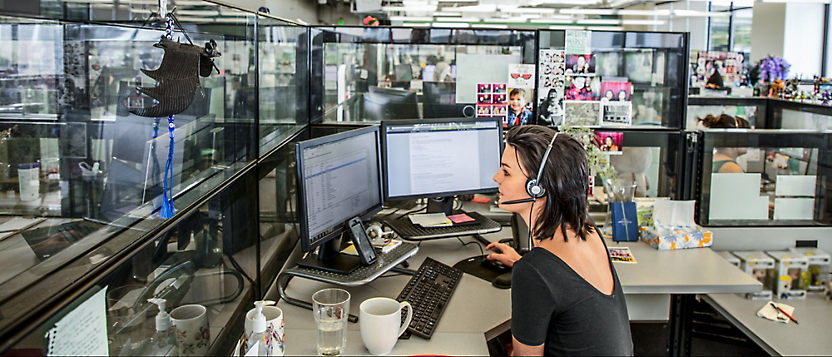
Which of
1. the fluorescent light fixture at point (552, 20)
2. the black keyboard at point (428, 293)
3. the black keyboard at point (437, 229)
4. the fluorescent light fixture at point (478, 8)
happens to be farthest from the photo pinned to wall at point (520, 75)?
the fluorescent light fixture at point (552, 20)

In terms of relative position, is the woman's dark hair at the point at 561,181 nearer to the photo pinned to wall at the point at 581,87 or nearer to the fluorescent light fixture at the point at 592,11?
the photo pinned to wall at the point at 581,87

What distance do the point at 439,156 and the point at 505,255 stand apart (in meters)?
0.50

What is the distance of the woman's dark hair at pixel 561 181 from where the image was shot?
1.54 meters

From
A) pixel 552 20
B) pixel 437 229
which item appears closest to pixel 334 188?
pixel 437 229

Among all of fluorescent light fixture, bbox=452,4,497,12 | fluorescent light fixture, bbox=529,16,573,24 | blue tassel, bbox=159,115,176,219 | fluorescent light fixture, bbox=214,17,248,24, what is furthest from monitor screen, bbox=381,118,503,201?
fluorescent light fixture, bbox=529,16,573,24

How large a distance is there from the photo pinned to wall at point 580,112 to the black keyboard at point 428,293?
104cm

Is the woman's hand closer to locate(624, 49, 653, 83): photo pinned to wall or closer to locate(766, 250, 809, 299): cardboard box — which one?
locate(624, 49, 653, 83): photo pinned to wall

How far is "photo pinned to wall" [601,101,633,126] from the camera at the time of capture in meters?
2.73

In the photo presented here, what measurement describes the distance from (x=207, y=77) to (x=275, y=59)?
27.9 inches

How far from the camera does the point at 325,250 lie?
1.88 m

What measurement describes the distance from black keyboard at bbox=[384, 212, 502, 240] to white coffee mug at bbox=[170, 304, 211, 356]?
1.05 meters

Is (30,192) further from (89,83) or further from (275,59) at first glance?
(275,59)

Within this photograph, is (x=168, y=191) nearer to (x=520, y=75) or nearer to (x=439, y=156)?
(x=439, y=156)

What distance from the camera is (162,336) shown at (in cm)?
110
